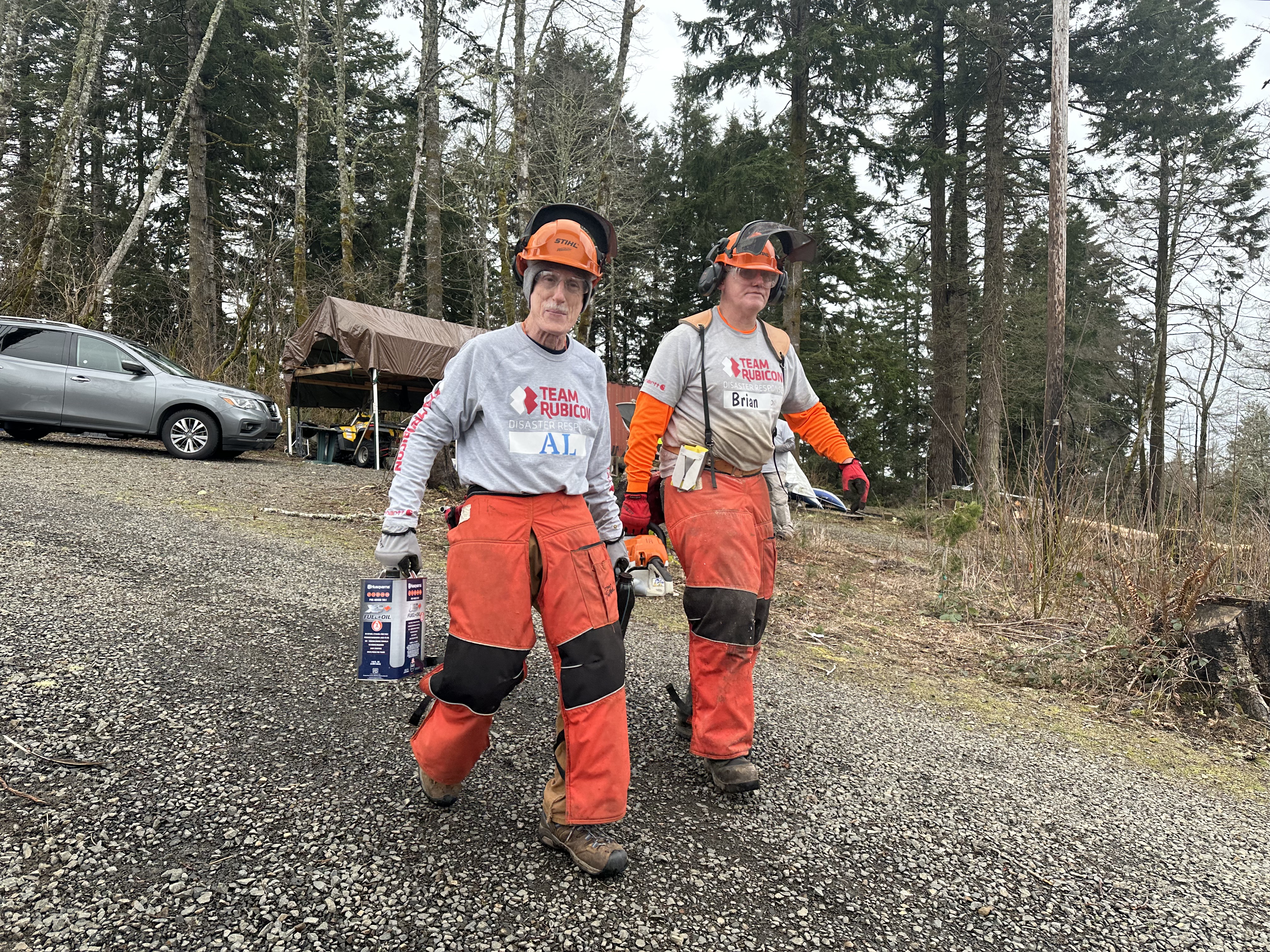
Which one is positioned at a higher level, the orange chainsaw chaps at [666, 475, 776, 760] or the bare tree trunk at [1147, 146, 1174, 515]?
the bare tree trunk at [1147, 146, 1174, 515]

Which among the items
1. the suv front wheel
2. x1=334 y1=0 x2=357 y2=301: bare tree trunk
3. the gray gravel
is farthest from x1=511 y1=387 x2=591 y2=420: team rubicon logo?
x1=334 y1=0 x2=357 y2=301: bare tree trunk

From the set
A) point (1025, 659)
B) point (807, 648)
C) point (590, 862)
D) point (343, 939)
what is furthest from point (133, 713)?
point (1025, 659)

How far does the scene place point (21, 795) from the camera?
86.8 inches

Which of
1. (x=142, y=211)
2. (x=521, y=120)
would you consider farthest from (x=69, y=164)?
(x=521, y=120)

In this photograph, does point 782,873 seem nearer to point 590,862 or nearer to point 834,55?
point 590,862

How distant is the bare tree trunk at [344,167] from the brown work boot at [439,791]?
15.7 metres

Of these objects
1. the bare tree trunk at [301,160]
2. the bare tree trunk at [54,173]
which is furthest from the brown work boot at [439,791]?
the bare tree trunk at [301,160]

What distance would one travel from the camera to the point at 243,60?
1930 cm

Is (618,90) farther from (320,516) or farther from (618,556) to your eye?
(618,556)

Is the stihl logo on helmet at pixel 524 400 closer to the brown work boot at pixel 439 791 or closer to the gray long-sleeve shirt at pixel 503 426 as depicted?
the gray long-sleeve shirt at pixel 503 426

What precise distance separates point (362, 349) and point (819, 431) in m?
10.8

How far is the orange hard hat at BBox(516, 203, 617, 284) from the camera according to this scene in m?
2.24

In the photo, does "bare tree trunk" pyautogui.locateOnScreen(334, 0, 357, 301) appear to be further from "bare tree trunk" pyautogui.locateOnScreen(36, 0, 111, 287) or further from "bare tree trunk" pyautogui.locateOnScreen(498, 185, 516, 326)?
"bare tree trunk" pyautogui.locateOnScreen(36, 0, 111, 287)

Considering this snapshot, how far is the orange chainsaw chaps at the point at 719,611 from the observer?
2.70 m
